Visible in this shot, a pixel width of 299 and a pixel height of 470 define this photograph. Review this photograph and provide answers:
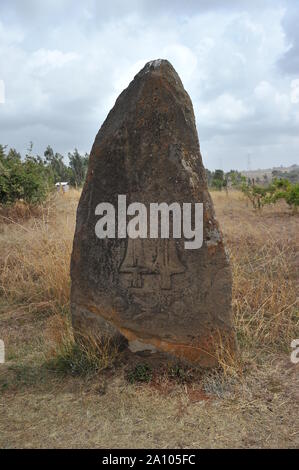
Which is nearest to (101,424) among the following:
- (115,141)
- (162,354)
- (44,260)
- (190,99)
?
(162,354)

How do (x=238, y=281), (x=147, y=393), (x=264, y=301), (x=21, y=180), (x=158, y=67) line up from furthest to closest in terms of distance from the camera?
(x=21, y=180) < (x=238, y=281) < (x=264, y=301) < (x=158, y=67) < (x=147, y=393)

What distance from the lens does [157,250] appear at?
120 inches

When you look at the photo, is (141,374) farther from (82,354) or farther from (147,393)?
(82,354)

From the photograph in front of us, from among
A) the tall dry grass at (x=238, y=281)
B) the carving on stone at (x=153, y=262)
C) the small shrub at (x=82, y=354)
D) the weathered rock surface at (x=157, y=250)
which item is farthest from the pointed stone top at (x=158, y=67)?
the tall dry grass at (x=238, y=281)

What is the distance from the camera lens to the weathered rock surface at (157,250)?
2.98 metres

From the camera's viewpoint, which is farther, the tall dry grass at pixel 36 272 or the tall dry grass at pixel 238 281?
the tall dry grass at pixel 36 272

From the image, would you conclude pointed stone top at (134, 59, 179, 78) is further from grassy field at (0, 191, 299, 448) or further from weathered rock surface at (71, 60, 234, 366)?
grassy field at (0, 191, 299, 448)

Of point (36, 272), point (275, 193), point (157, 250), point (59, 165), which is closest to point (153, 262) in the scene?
point (157, 250)

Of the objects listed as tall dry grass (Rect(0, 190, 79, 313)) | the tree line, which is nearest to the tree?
the tree line

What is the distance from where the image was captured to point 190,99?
10.3ft

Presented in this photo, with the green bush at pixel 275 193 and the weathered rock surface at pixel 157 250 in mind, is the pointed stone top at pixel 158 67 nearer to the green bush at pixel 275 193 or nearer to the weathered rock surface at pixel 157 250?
the weathered rock surface at pixel 157 250

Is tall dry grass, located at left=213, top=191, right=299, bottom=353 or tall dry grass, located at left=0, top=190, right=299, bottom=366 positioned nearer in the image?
tall dry grass, located at left=213, top=191, right=299, bottom=353

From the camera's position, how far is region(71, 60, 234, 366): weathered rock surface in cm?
298

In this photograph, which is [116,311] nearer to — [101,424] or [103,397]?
[103,397]
